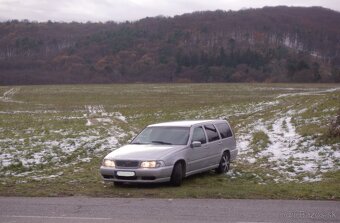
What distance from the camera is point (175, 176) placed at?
12289 millimetres

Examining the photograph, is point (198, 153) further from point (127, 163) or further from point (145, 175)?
point (127, 163)

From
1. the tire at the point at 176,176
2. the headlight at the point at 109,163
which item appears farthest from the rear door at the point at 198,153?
the headlight at the point at 109,163

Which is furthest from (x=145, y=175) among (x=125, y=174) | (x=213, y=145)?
(x=213, y=145)

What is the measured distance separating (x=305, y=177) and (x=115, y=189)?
5002mm

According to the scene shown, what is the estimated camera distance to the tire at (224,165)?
569 inches

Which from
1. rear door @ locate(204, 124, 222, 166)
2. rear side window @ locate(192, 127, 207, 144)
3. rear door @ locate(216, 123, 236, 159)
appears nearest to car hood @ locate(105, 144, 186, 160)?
rear side window @ locate(192, 127, 207, 144)

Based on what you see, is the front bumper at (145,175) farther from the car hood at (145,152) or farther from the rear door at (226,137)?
the rear door at (226,137)

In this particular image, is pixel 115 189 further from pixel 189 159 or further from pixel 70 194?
pixel 189 159

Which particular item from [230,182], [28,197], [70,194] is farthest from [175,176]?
[28,197]

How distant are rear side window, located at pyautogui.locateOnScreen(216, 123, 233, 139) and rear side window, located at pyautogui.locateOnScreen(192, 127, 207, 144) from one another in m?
1.02

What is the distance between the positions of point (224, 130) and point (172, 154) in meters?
3.30

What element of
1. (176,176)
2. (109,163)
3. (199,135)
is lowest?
(176,176)

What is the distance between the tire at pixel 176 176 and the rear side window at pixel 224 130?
2839mm

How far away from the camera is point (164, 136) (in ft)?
44.3
